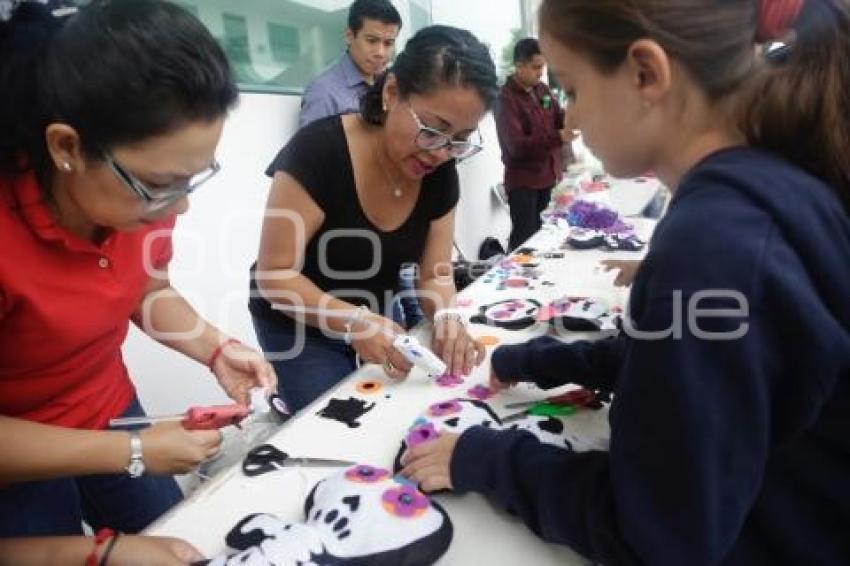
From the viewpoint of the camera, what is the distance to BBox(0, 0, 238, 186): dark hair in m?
0.60

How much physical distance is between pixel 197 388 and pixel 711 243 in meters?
1.76

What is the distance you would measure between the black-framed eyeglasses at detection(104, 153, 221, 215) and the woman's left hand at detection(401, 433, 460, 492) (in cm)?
44

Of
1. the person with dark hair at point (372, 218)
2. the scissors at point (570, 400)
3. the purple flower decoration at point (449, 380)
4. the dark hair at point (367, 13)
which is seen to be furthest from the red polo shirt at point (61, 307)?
the dark hair at point (367, 13)

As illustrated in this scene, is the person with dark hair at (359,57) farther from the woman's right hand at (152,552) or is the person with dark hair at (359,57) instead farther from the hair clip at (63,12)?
the woman's right hand at (152,552)

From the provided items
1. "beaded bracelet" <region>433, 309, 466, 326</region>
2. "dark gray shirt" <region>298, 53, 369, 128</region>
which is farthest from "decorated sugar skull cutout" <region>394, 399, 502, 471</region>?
"dark gray shirt" <region>298, 53, 369, 128</region>

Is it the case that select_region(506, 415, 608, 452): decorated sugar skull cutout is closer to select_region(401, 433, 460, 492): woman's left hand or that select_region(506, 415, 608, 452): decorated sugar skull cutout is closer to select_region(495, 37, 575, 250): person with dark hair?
select_region(401, 433, 460, 492): woman's left hand

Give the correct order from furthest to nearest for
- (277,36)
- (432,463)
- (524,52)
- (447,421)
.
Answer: (524,52), (277,36), (447,421), (432,463)

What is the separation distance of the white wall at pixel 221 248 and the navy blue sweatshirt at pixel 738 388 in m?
1.48

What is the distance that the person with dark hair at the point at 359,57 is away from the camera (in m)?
2.05

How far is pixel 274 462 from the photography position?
81 cm

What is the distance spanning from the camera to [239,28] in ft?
→ 5.98

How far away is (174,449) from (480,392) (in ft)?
1.54

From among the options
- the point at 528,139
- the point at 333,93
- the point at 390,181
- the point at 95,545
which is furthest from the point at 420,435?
the point at 528,139

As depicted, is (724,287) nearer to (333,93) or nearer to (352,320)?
(352,320)
